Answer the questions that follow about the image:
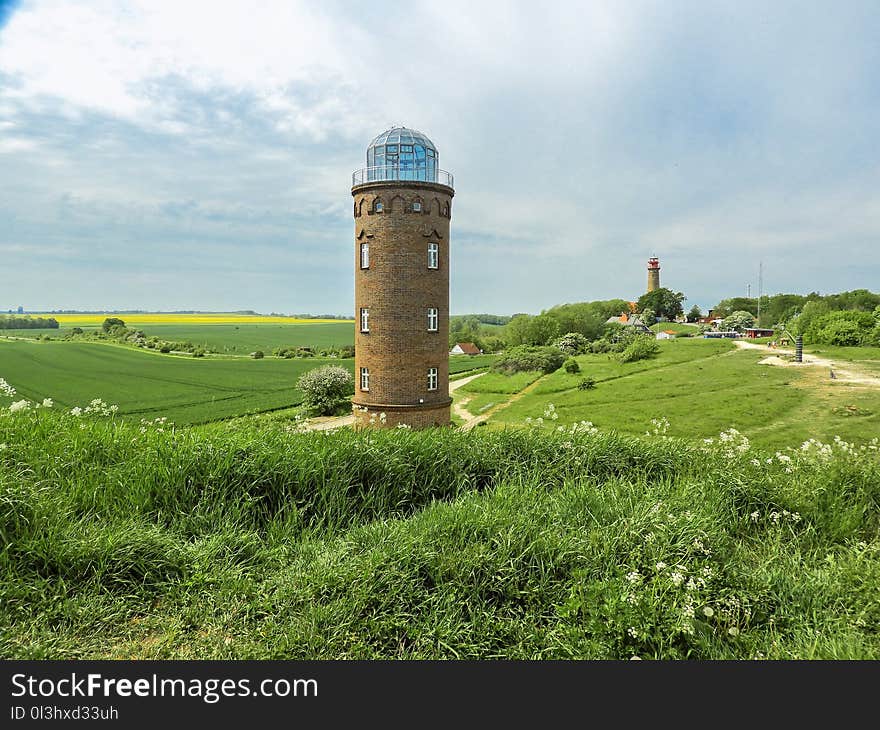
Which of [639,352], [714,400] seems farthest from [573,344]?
[714,400]

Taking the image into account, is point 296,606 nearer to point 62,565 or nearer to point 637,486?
point 62,565

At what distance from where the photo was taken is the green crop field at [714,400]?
1158 inches

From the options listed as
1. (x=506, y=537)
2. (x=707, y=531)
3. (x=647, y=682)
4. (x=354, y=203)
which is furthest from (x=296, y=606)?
(x=354, y=203)

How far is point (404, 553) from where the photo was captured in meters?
4.55

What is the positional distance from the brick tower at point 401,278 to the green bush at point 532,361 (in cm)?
3785

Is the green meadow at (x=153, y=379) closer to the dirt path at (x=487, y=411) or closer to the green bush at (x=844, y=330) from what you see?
the dirt path at (x=487, y=411)

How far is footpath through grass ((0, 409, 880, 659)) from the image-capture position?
12.7 feet

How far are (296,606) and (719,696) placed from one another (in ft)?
9.84

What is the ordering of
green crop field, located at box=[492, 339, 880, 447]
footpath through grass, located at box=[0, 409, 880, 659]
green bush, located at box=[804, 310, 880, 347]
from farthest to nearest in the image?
green bush, located at box=[804, 310, 880, 347] < green crop field, located at box=[492, 339, 880, 447] < footpath through grass, located at box=[0, 409, 880, 659]

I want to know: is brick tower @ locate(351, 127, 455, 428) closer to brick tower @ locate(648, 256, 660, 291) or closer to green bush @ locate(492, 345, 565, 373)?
green bush @ locate(492, 345, 565, 373)

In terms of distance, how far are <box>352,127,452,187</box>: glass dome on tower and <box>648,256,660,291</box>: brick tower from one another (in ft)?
330

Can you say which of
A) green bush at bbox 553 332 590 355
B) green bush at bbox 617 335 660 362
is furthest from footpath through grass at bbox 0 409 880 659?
green bush at bbox 553 332 590 355

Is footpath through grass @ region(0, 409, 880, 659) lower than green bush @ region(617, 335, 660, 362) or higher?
lower

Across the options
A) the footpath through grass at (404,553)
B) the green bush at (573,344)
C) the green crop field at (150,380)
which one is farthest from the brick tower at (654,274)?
the footpath through grass at (404,553)
